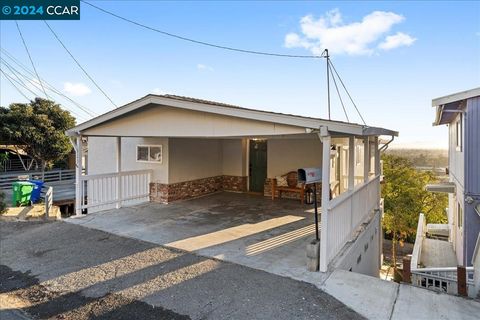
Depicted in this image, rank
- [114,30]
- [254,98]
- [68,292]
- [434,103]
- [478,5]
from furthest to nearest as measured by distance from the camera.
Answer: [254,98] → [114,30] → [478,5] → [434,103] → [68,292]

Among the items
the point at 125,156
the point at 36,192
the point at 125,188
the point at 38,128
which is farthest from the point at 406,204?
the point at 38,128

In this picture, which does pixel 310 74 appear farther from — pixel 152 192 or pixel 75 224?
pixel 75 224

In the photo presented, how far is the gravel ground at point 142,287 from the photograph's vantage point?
12.3 ft

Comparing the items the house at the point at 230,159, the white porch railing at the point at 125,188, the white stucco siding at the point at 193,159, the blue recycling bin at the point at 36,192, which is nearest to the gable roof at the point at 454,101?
the house at the point at 230,159

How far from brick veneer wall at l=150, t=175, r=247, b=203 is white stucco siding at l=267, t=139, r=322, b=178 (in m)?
1.55

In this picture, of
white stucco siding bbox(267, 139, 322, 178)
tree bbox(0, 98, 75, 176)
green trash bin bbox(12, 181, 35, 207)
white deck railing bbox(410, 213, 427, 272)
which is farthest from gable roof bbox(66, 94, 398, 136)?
tree bbox(0, 98, 75, 176)

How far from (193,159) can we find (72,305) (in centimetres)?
722

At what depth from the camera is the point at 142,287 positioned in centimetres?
436

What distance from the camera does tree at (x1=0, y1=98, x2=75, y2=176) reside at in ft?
58.7

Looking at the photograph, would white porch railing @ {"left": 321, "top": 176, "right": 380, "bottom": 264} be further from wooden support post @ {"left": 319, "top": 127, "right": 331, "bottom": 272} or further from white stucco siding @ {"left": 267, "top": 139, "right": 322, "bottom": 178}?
white stucco siding @ {"left": 267, "top": 139, "right": 322, "bottom": 178}

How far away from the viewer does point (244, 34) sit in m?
14.3

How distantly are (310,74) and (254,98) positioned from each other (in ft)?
20.9

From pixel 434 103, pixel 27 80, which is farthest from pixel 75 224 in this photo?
pixel 27 80

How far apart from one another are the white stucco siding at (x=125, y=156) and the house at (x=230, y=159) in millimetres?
33
